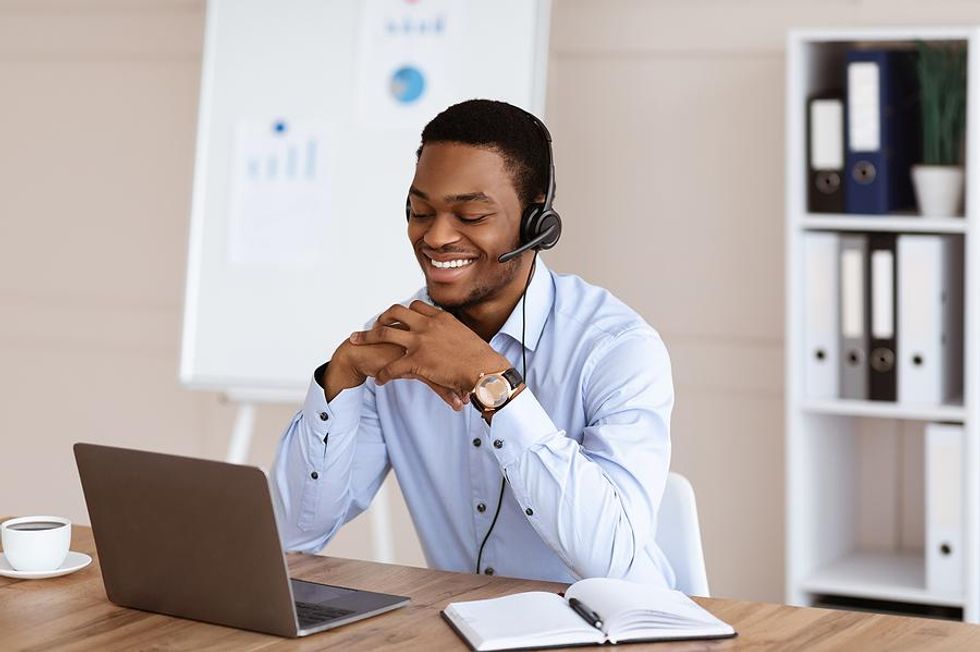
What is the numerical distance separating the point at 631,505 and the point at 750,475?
64.0 inches

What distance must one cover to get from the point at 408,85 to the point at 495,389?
1.56m

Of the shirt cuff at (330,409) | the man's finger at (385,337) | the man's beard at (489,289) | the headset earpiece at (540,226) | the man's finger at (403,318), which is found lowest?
the shirt cuff at (330,409)

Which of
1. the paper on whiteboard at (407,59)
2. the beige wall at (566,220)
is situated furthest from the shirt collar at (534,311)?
the beige wall at (566,220)

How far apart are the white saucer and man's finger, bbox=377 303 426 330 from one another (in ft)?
1.54

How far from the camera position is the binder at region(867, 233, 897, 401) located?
2799 millimetres

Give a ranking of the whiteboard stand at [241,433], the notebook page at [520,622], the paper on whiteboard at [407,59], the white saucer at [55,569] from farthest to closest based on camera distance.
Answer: the whiteboard stand at [241,433], the paper on whiteboard at [407,59], the white saucer at [55,569], the notebook page at [520,622]

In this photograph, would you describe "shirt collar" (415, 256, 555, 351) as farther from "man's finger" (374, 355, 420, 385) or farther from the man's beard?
"man's finger" (374, 355, 420, 385)

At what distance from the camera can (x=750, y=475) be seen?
325 centimetres

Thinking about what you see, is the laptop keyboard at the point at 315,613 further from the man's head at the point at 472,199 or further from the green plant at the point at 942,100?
the green plant at the point at 942,100

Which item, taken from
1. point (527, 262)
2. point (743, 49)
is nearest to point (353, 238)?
point (743, 49)

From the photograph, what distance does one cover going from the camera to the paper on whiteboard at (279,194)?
10.3 feet

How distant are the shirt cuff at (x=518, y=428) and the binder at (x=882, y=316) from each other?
1.35 metres

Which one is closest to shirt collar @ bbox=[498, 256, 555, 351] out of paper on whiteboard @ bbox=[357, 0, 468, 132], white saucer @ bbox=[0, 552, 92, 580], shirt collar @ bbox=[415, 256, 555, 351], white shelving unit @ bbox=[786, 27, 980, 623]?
shirt collar @ bbox=[415, 256, 555, 351]

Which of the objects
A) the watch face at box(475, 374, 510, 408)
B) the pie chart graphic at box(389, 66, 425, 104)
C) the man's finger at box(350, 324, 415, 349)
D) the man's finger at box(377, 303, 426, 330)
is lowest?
the watch face at box(475, 374, 510, 408)
